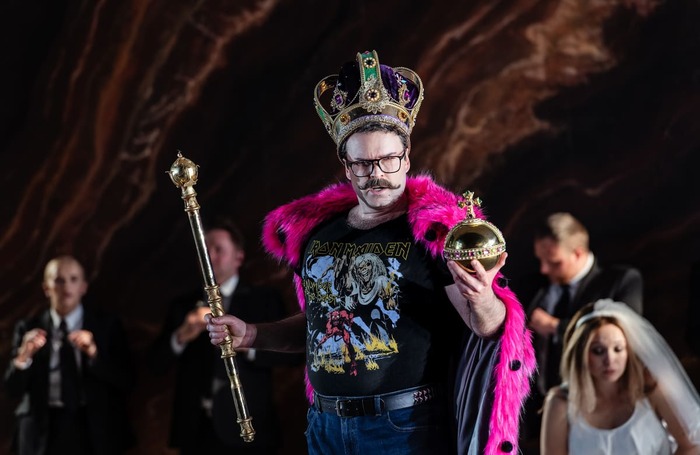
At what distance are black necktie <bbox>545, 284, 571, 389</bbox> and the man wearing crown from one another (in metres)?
2.18

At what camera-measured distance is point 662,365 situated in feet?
15.4

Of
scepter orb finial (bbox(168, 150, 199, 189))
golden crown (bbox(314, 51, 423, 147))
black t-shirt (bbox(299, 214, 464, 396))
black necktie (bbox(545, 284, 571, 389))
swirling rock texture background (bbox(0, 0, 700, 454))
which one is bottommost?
black t-shirt (bbox(299, 214, 464, 396))

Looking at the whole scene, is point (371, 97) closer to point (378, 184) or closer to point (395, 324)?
point (378, 184)

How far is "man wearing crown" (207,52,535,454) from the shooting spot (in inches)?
118

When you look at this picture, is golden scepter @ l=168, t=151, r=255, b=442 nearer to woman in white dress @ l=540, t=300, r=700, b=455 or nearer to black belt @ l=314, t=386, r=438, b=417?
black belt @ l=314, t=386, r=438, b=417

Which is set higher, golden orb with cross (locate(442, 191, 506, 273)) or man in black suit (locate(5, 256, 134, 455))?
man in black suit (locate(5, 256, 134, 455))

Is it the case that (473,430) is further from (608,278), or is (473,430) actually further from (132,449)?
(132,449)

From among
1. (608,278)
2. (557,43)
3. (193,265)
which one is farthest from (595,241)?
(193,265)

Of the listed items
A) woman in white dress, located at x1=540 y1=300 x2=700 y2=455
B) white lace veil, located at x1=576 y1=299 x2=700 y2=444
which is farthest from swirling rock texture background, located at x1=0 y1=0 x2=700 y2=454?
woman in white dress, located at x1=540 y1=300 x2=700 y2=455

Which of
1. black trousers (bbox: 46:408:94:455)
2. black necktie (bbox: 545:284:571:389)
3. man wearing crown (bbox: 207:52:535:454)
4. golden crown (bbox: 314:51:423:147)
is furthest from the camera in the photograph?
black trousers (bbox: 46:408:94:455)

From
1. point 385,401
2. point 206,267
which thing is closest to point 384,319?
point 385,401

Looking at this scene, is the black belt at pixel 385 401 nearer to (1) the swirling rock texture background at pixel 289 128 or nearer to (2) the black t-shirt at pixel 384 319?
(2) the black t-shirt at pixel 384 319

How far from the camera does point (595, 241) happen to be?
227 inches

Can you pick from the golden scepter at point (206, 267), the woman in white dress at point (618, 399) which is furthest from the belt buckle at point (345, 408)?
the woman in white dress at point (618, 399)
